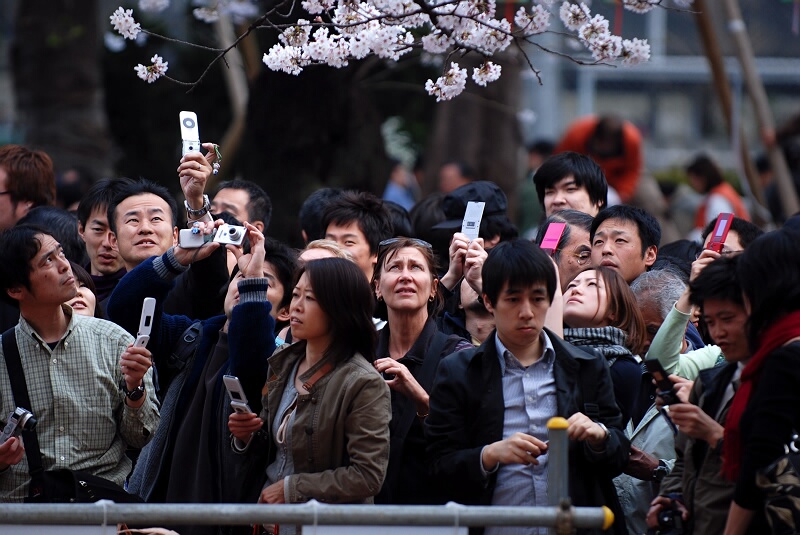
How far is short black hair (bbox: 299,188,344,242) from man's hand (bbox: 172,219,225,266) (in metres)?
1.62

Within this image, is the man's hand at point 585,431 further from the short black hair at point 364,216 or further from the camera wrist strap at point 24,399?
the short black hair at point 364,216

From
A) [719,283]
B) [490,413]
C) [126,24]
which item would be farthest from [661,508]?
[126,24]

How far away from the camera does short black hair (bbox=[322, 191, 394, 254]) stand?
5.70 metres

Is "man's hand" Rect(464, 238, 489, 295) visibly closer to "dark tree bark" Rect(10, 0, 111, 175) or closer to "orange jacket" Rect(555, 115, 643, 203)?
"orange jacket" Rect(555, 115, 643, 203)

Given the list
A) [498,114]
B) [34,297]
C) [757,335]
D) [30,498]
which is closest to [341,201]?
[34,297]

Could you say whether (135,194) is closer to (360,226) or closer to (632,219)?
(360,226)

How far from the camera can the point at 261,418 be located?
4.32 metres

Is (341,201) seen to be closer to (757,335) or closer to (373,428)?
(373,428)

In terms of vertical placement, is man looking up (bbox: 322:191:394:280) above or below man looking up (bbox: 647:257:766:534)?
above

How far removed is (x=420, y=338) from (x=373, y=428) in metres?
0.66

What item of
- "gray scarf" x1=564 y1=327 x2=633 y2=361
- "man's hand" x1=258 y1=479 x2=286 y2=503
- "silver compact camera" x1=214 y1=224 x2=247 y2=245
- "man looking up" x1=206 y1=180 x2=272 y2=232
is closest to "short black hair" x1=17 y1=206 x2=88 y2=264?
"man looking up" x1=206 y1=180 x2=272 y2=232

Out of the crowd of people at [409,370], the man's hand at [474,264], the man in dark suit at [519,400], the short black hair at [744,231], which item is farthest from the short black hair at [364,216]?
the man in dark suit at [519,400]

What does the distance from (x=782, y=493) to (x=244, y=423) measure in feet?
6.18

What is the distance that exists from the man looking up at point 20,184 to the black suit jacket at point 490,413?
326 centimetres
